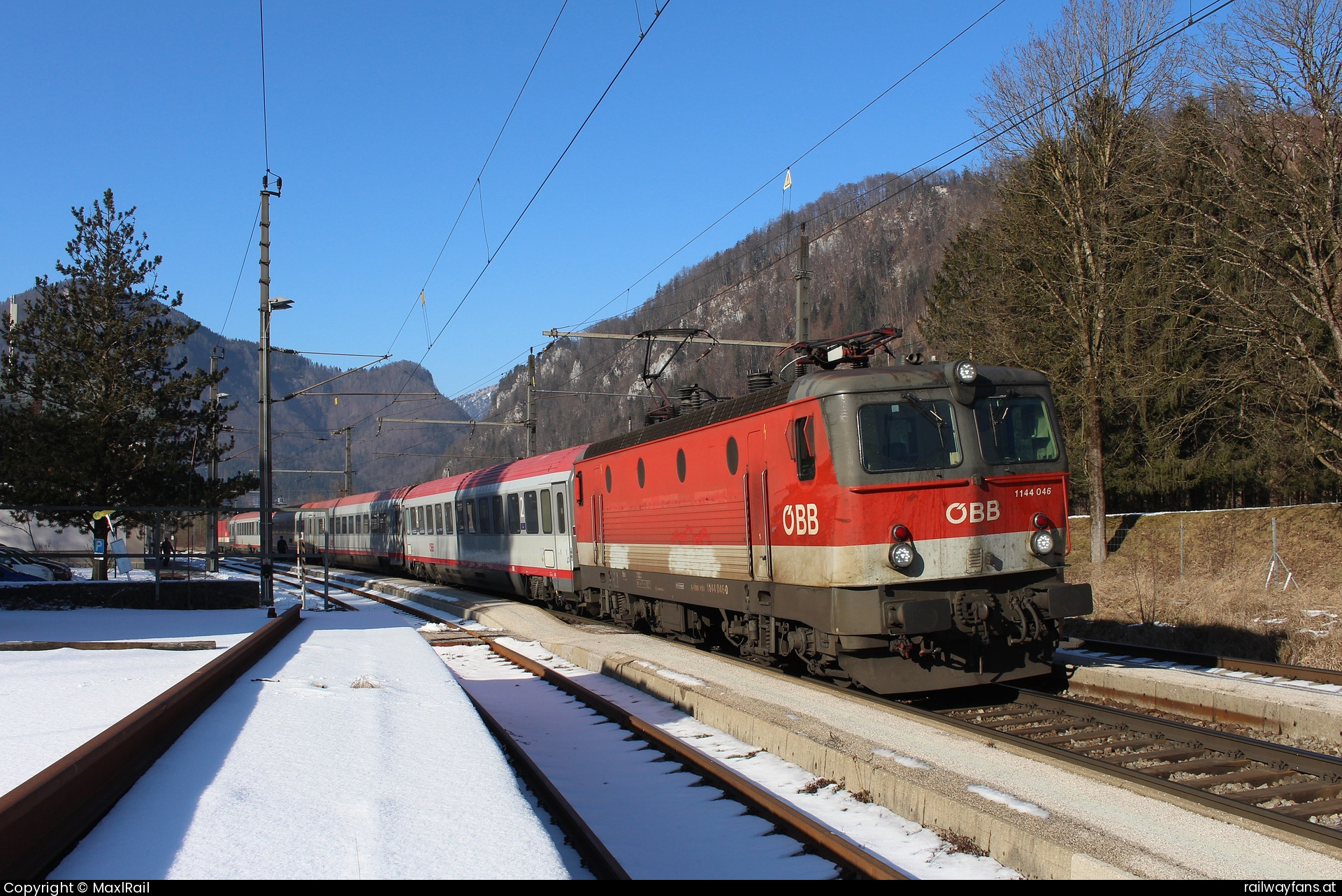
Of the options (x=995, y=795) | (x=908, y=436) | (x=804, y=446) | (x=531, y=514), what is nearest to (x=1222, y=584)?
(x=908, y=436)

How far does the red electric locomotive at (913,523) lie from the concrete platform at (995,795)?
30.4 inches

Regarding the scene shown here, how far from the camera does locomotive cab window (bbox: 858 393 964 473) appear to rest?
344 inches

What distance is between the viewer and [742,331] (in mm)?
131625

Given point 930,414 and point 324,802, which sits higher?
point 930,414

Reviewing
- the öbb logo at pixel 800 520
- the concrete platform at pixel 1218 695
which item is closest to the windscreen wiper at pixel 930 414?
the öbb logo at pixel 800 520

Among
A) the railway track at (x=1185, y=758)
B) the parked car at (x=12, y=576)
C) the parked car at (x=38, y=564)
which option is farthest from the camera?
the parked car at (x=38, y=564)

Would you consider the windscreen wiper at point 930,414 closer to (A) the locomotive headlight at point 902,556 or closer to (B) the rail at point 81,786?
(A) the locomotive headlight at point 902,556

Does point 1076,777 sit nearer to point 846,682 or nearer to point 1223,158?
point 846,682

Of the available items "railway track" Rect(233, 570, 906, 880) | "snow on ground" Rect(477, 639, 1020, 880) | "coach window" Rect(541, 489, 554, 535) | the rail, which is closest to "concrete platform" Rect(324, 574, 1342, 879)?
"snow on ground" Rect(477, 639, 1020, 880)

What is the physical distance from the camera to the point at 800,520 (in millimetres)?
9258

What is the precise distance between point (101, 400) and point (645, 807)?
19891 mm

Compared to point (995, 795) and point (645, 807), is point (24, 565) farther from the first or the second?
point (995, 795)

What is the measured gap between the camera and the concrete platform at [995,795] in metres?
4.73

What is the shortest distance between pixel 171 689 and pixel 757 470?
229 inches
